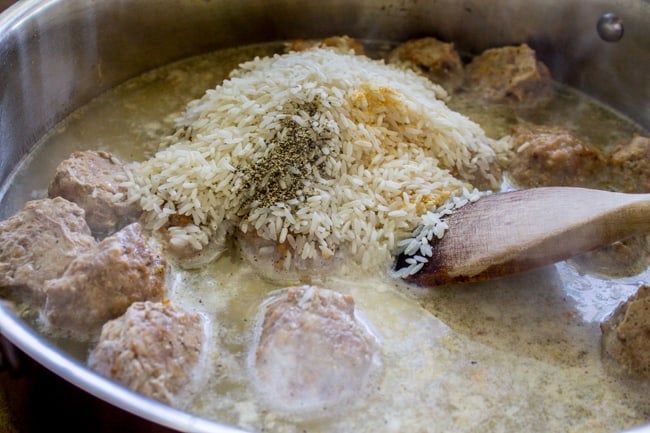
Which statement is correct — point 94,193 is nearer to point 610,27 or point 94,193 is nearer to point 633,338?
point 633,338

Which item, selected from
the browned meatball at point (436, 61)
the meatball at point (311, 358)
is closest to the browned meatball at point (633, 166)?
the browned meatball at point (436, 61)

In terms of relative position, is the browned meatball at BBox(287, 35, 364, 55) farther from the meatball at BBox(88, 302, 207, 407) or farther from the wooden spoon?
the meatball at BBox(88, 302, 207, 407)

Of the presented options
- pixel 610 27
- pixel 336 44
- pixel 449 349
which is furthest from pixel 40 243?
pixel 610 27

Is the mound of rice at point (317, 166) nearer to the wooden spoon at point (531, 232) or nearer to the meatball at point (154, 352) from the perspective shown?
the wooden spoon at point (531, 232)

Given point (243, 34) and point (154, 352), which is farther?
point (243, 34)

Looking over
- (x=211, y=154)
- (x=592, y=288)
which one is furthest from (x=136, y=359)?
(x=592, y=288)
